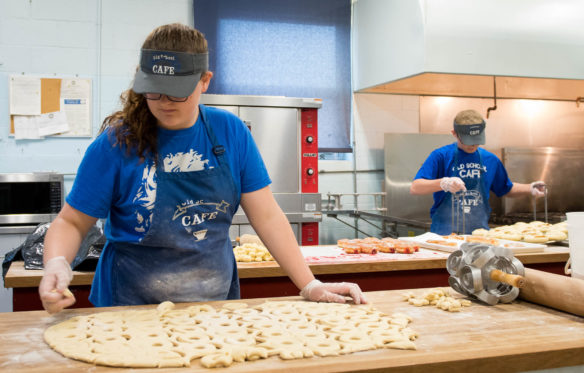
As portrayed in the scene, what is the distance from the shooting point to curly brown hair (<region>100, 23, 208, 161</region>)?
1490 millimetres

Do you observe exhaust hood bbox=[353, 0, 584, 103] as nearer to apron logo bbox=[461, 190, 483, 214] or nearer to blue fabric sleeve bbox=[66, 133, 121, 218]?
apron logo bbox=[461, 190, 483, 214]

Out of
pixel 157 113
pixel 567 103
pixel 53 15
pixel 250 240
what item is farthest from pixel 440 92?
pixel 157 113

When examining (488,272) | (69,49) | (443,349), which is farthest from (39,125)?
(443,349)

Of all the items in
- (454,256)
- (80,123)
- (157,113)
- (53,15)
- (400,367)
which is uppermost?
(53,15)

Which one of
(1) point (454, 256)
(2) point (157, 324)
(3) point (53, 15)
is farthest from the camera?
(3) point (53, 15)

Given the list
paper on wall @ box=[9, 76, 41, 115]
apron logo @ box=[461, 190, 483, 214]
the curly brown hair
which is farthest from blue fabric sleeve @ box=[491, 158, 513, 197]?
paper on wall @ box=[9, 76, 41, 115]

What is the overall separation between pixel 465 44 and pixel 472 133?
4.24 ft

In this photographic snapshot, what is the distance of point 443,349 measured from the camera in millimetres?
1146

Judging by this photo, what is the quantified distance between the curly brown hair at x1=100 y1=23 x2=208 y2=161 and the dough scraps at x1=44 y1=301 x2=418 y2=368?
0.51 m

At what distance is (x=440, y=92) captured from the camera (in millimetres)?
5449

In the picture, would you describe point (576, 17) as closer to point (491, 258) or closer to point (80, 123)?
point (491, 258)

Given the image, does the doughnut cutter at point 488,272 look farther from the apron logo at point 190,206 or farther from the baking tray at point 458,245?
the baking tray at point 458,245

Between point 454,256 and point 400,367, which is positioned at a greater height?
point 454,256

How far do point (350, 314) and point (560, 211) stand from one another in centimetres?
517
